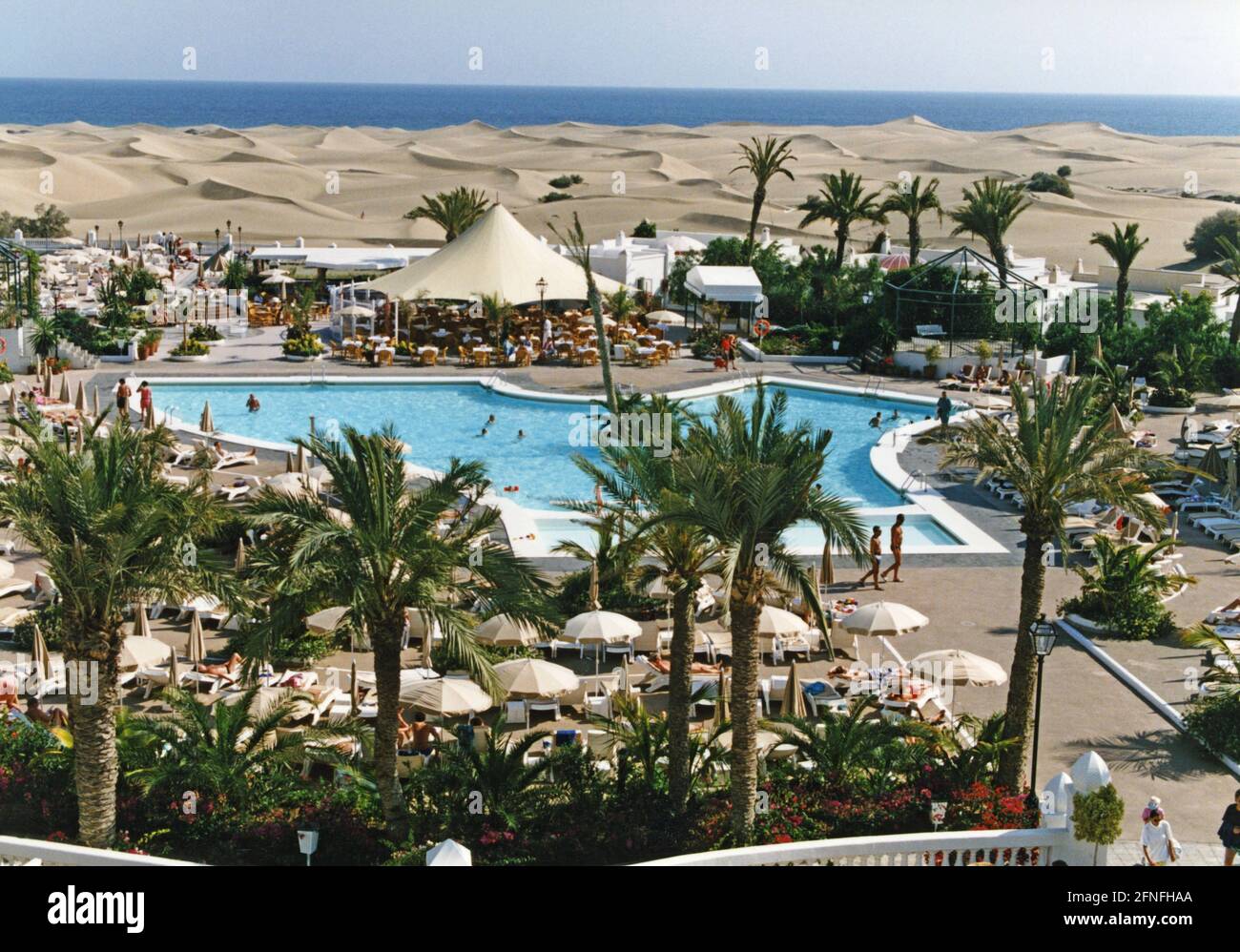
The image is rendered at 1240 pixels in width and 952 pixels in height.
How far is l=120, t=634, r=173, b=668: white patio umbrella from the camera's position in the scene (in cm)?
1694

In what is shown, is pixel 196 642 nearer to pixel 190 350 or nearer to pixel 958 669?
pixel 958 669

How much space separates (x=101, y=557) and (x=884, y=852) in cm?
719

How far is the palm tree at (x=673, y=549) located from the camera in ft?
46.1

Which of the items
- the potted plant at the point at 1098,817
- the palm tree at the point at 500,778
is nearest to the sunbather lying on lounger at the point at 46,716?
the palm tree at the point at 500,778

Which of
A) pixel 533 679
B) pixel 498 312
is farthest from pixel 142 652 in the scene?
pixel 498 312

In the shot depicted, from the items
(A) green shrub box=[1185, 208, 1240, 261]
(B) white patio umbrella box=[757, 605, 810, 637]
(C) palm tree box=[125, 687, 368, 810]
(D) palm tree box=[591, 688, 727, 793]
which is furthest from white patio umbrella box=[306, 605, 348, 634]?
(A) green shrub box=[1185, 208, 1240, 261]

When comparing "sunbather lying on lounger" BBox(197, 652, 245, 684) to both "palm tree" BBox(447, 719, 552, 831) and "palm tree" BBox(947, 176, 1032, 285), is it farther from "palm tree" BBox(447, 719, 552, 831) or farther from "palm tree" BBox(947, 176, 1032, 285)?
"palm tree" BBox(947, 176, 1032, 285)

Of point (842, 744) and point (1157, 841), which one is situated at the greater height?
point (842, 744)

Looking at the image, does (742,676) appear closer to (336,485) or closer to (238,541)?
(336,485)

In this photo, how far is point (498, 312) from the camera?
38.9m

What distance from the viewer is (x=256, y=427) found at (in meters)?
32.2
